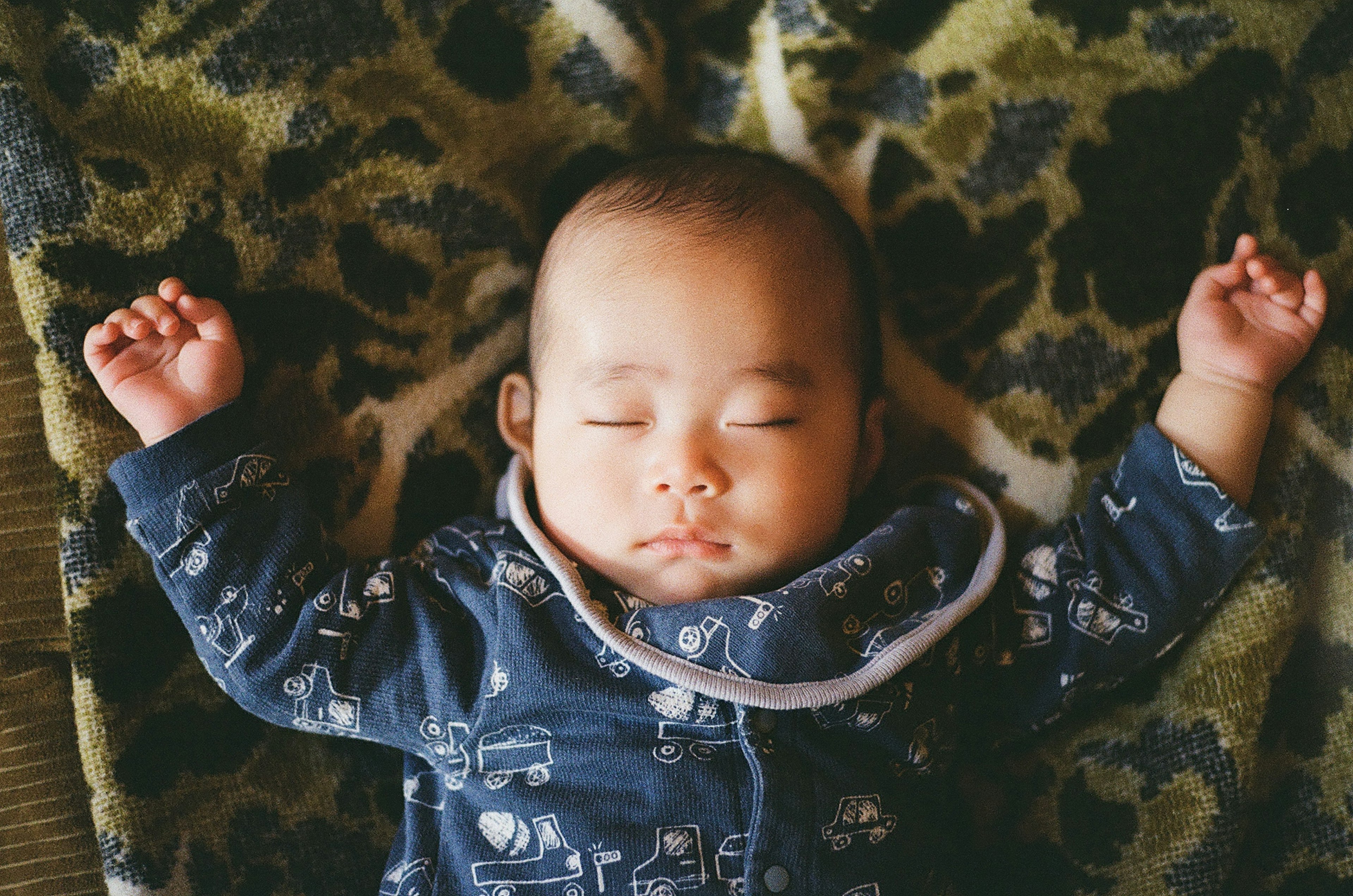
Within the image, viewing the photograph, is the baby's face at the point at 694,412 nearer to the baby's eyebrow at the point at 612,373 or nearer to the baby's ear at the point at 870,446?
the baby's eyebrow at the point at 612,373

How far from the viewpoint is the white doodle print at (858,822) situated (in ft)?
3.56

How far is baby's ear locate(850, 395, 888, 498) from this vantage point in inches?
51.4

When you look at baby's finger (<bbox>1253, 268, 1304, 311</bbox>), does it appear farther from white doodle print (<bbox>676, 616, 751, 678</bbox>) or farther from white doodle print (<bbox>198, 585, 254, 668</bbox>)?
white doodle print (<bbox>198, 585, 254, 668</bbox>)

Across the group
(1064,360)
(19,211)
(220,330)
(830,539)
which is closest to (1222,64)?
(1064,360)

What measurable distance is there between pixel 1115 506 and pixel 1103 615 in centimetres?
13

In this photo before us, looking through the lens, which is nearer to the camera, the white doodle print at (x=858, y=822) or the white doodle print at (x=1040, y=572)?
the white doodle print at (x=858, y=822)

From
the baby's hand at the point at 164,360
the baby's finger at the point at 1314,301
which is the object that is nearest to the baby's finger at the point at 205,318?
Result: the baby's hand at the point at 164,360

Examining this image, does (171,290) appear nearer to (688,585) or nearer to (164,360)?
(164,360)

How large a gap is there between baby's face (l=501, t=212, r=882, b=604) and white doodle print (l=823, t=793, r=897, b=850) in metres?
0.26

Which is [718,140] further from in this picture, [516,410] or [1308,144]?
[1308,144]

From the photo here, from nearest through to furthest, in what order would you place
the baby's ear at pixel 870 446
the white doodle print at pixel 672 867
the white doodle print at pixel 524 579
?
the white doodle print at pixel 672 867 → the white doodle print at pixel 524 579 → the baby's ear at pixel 870 446

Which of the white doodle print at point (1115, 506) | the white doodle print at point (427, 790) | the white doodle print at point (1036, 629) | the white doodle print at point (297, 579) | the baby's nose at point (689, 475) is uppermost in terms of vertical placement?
the baby's nose at point (689, 475)

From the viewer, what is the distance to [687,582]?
1.15 m

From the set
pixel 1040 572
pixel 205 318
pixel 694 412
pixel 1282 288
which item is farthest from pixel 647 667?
pixel 1282 288
